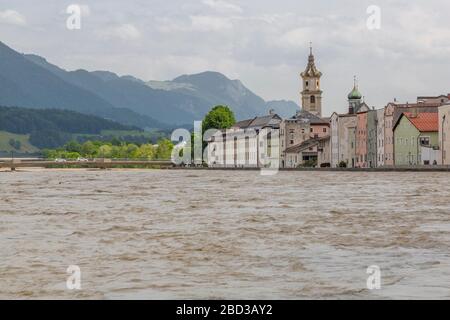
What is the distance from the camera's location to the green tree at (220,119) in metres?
185

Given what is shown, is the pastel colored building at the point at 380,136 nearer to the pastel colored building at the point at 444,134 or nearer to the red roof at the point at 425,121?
the red roof at the point at 425,121

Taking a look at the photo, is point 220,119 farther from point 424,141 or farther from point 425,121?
point 424,141

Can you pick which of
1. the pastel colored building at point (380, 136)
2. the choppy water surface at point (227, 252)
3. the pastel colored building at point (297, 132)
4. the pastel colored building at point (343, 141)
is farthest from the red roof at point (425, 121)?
the choppy water surface at point (227, 252)

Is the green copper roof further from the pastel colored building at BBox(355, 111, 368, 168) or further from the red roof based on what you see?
the red roof

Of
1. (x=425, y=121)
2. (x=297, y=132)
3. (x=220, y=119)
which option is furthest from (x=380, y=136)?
(x=220, y=119)

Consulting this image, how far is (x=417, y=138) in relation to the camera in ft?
419

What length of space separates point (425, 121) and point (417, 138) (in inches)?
117

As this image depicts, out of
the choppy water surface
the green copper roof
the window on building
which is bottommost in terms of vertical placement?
the choppy water surface

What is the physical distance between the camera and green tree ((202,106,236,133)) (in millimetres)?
184575

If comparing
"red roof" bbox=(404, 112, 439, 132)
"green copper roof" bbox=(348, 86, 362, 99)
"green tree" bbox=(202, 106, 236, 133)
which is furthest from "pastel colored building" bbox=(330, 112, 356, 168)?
"green copper roof" bbox=(348, 86, 362, 99)

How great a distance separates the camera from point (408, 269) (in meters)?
20.4
